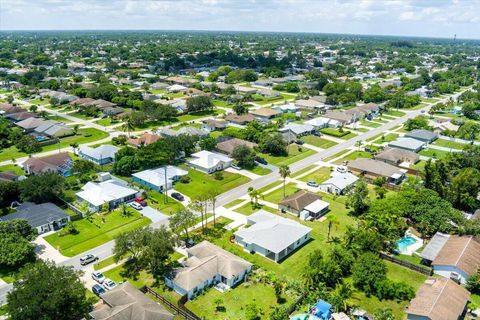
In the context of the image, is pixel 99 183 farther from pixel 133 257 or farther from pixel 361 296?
pixel 361 296

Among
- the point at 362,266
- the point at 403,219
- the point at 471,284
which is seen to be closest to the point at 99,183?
the point at 362,266

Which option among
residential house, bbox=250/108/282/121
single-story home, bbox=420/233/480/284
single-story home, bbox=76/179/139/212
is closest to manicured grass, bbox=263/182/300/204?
single-story home, bbox=76/179/139/212

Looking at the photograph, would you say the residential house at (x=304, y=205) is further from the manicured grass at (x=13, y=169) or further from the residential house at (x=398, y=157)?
the manicured grass at (x=13, y=169)

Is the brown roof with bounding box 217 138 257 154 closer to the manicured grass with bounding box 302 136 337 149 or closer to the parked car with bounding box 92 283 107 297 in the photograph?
the manicured grass with bounding box 302 136 337 149

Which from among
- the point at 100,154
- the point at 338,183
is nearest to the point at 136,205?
the point at 100,154

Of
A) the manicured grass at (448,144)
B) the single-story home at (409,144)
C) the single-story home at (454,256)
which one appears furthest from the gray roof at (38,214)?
the manicured grass at (448,144)

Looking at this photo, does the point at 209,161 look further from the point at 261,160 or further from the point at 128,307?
the point at 128,307
